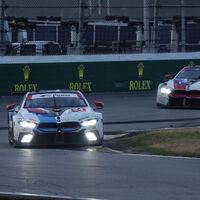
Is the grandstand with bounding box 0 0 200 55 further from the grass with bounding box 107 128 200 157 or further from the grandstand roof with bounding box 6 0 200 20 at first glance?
the grass with bounding box 107 128 200 157

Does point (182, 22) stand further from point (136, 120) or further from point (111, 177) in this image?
point (111, 177)

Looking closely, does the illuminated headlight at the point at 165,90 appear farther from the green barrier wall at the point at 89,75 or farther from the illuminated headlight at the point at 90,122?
the illuminated headlight at the point at 90,122

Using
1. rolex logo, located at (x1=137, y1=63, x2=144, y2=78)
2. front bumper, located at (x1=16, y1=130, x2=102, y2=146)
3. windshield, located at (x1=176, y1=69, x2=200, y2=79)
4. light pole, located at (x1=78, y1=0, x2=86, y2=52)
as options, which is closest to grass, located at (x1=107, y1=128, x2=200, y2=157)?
front bumper, located at (x1=16, y1=130, x2=102, y2=146)

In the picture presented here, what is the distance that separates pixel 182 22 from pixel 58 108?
16.7 meters

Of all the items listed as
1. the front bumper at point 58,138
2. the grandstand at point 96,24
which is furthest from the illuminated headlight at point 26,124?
the grandstand at point 96,24

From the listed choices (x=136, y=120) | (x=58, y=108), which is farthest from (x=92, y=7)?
(x=58, y=108)

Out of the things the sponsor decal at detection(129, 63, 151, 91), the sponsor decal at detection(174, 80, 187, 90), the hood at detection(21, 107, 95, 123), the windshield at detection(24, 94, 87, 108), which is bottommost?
the sponsor decal at detection(129, 63, 151, 91)

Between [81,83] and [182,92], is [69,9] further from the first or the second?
[182,92]

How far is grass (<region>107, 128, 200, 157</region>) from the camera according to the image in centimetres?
1326

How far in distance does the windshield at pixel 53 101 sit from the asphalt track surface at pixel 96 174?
104 centimetres

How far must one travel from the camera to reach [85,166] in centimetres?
1105

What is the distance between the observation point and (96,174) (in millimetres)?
10133

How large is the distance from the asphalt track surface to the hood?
58 centimetres

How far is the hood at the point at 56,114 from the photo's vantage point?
549 inches
